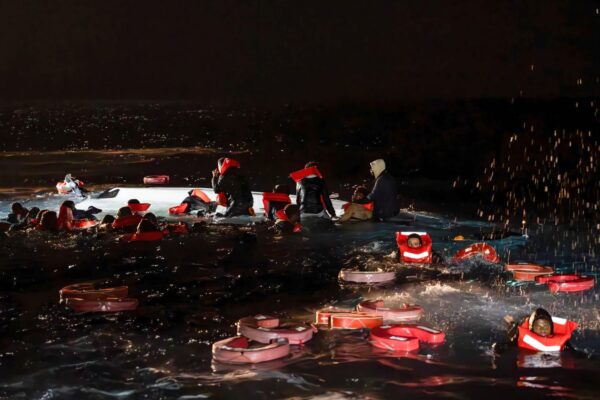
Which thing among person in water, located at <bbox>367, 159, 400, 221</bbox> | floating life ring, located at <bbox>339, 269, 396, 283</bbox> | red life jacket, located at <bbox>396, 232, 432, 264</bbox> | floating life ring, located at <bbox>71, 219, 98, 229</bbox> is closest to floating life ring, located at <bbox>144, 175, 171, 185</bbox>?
floating life ring, located at <bbox>71, 219, 98, 229</bbox>

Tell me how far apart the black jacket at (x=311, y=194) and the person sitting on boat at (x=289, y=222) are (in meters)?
0.27

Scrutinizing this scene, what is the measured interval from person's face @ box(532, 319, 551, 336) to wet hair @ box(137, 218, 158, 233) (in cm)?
874

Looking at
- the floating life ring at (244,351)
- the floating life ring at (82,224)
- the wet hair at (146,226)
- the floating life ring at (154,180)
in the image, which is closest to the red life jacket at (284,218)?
the wet hair at (146,226)

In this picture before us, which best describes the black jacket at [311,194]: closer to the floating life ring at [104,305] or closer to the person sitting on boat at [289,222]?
the person sitting on boat at [289,222]

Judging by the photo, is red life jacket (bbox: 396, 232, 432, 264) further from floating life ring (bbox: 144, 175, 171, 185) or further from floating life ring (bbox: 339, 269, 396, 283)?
floating life ring (bbox: 144, 175, 171, 185)

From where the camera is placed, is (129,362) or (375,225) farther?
(375,225)

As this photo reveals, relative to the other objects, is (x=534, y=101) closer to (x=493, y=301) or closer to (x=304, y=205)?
(x=304, y=205)

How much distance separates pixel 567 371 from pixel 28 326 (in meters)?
6.18

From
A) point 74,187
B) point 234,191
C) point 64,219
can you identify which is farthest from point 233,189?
point 74,187

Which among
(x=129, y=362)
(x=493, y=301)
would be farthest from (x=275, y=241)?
(x=129, y=362)

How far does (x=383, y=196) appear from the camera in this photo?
57.5 feet

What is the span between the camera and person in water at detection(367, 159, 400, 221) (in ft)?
57.1

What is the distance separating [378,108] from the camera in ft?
219

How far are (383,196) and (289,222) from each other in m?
2.07
